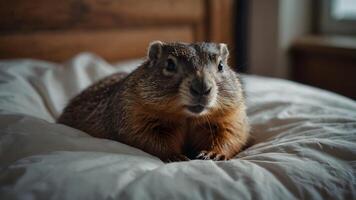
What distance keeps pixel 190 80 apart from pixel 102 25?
172 centimetres

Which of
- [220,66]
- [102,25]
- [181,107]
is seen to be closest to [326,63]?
[102,25]

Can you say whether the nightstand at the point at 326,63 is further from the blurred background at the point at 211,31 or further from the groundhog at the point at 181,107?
the groundhog at the point at 181,107

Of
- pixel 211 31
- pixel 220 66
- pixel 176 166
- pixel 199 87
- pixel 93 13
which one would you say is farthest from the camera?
pixel 211 31

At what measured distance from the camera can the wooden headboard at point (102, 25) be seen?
259 cm

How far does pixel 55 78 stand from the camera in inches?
92.0

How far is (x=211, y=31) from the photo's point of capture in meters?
3.54

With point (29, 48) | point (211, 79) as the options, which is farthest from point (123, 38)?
point (211, 79)

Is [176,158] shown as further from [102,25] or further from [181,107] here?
[102,25]

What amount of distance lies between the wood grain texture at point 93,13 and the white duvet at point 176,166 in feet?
2.89

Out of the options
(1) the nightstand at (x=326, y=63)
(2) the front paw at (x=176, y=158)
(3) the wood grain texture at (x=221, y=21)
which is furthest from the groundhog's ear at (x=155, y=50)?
(3) the wood grain texture at (x=221, y=21)

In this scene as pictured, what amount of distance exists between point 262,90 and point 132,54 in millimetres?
1176

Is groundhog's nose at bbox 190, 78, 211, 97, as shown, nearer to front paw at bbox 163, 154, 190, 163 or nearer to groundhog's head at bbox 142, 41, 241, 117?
groundhog's head at bbox 142, 41, 241, 117

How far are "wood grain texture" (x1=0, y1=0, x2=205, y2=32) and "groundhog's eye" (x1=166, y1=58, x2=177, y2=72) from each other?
4.80ft

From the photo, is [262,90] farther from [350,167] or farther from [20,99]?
[20,99]
